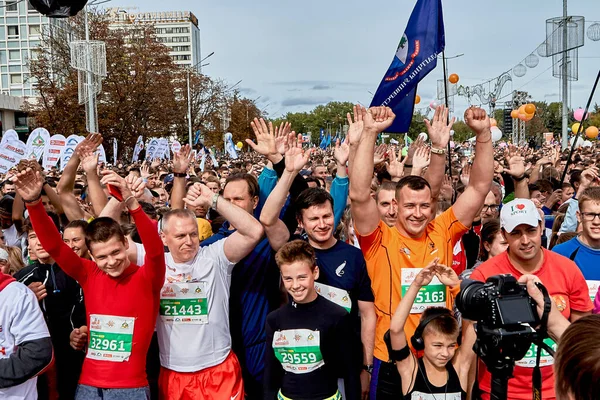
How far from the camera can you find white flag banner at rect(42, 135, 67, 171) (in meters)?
14.1

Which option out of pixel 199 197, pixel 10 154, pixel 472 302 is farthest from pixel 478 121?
pixel 10 154

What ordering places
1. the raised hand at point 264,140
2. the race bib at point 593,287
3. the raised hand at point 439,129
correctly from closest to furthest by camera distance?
the race bib at point 593,287 → the raised hand at point 264,140 → the raised hand at point 439,129

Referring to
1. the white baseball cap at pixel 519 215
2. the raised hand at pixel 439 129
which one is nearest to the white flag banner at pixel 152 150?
the raised hand at pixel 439 129

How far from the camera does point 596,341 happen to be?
1494 mm

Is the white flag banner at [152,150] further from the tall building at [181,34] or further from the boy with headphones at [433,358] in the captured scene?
the tall building at [181,34]

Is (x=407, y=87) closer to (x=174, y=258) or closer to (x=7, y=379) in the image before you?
(x=174, y=258)

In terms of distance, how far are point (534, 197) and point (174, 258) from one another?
5737 millimetres

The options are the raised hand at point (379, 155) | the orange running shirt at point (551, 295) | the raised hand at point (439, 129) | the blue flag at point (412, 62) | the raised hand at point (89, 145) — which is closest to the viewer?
the orange running shirt at point (551, 295)

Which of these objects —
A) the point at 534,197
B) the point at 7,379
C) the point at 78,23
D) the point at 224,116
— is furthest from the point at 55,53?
the point at 7,379

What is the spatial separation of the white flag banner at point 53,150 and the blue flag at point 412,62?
9.61 meters

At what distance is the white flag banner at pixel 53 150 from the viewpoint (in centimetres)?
1409

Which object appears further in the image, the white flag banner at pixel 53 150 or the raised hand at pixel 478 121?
the white flag banner at pixel 53 150

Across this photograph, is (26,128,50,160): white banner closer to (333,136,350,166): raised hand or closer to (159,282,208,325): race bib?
(333,136,350,166): raised hand

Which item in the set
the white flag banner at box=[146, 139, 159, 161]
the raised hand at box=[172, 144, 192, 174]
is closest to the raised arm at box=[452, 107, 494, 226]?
the raised hand at box=[172, 144, 192, 174]
